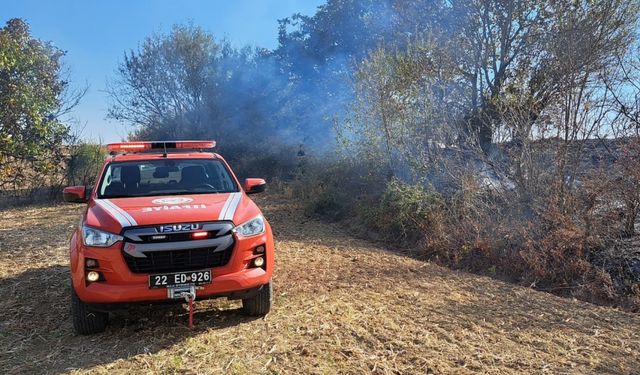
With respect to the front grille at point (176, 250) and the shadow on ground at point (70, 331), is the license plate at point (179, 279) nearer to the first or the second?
the front grille at point (176, 250)

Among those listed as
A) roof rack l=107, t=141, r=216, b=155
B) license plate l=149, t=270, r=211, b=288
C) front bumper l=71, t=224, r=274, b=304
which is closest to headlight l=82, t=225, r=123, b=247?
front bumper l=71, t=224, r=274, b=304

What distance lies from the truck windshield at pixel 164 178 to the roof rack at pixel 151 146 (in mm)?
331

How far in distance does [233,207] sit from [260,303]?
934 millimetres

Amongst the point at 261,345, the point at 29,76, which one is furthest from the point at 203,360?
the point at 29,76

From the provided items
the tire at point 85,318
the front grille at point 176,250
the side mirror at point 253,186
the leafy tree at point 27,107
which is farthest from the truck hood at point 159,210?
the leafy tree at point 27,107

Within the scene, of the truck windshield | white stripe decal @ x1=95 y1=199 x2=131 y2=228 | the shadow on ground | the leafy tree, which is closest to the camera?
the shadow on ground

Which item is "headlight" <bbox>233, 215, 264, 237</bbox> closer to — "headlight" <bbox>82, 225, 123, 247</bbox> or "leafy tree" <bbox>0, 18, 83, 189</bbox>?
"headlight" <bbox>82, 225, 123, 247</bbox>

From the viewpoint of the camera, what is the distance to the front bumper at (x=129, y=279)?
12.4ft

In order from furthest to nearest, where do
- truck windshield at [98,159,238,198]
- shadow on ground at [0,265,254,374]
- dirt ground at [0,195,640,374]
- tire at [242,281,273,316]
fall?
truck windshield at [98,159,238,198]
tire at [242,281,273,316]
shadow on ground at [0,265,254,374]
dirt ground at [0,195,640,374]

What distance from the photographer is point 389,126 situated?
9773 millimetres

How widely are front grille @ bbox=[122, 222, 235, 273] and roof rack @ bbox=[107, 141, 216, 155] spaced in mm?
1799

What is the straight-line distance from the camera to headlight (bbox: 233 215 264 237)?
160 inches

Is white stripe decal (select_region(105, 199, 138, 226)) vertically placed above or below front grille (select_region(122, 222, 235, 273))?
above

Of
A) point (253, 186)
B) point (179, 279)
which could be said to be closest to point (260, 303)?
point (179, 279)
